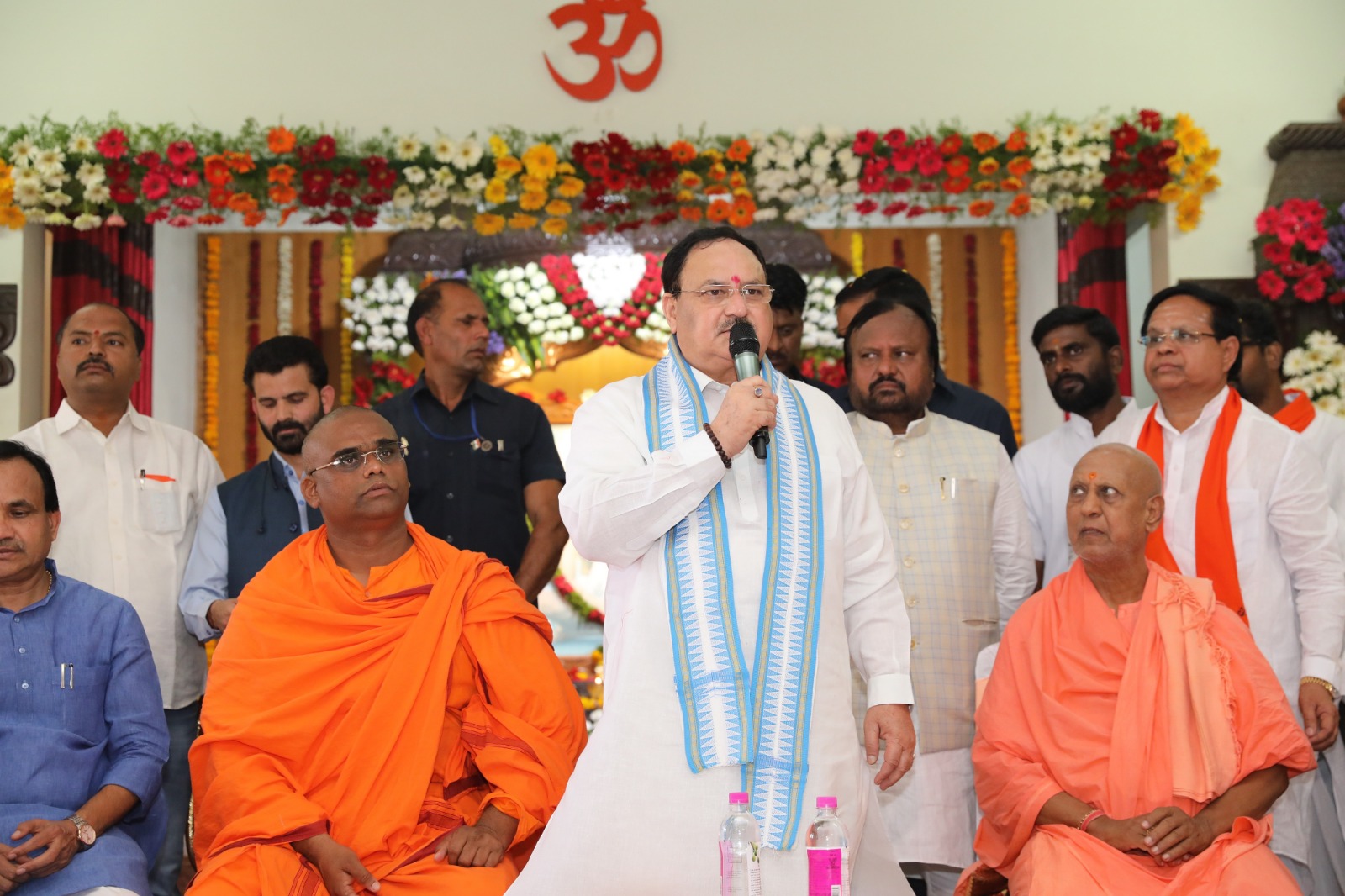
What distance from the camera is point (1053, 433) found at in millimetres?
5000

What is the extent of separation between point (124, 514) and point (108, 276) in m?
3.20

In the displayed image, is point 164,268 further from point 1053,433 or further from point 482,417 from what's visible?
point 1053,433

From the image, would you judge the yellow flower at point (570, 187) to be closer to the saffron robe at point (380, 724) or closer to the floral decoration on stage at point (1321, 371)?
the saffron robe at point (380, 724)

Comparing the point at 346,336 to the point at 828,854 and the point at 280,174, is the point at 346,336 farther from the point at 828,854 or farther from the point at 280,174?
the point at 828,854

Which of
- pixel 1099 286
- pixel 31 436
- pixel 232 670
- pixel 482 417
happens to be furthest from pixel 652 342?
pixel 232 670

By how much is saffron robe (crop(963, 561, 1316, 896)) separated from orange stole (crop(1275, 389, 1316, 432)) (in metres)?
1.57

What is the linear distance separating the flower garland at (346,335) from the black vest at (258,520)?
4679 millimetres

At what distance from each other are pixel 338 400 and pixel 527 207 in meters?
3.32

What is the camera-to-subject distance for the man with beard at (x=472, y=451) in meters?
4.66

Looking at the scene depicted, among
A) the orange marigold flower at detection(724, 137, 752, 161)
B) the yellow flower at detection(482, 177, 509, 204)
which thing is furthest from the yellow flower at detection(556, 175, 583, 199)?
the orange marigold flower at detection(724, 137, 752, 161)

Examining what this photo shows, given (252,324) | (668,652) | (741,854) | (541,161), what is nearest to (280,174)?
(541,161)

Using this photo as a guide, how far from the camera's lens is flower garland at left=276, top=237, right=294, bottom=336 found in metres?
9.09

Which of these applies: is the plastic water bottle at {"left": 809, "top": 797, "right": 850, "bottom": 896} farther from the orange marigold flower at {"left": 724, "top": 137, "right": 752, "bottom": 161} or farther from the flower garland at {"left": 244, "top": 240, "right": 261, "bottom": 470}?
the flower garland at {"left": 244, "top": 240, "right": 261, "bottom": 470}

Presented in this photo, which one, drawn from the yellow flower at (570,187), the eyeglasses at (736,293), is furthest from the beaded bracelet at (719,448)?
the yellow flower at (570,187)
